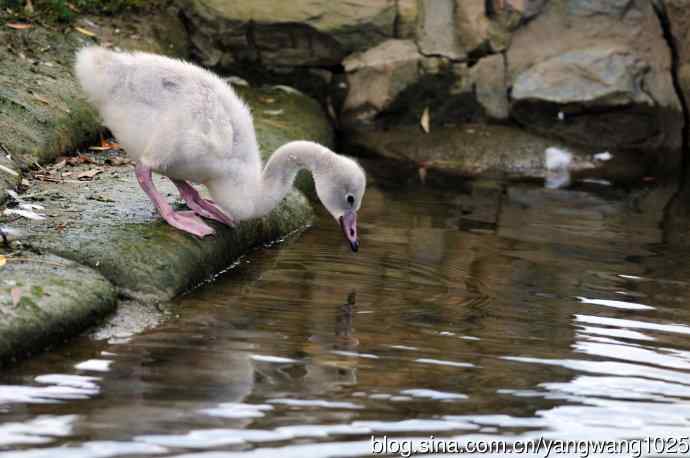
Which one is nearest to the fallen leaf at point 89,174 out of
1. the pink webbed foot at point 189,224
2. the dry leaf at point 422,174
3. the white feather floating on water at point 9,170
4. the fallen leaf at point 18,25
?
the white feather floating on water at point 9,170

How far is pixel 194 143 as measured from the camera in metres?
5.81

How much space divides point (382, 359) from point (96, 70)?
2267 mm

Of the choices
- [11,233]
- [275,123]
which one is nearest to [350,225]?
[11,233]

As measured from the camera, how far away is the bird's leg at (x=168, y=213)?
595 centimetres

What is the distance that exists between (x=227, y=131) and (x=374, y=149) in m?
5.19

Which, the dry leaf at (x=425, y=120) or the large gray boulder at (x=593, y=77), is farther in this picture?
the dry leaf at (x=425, y=120)

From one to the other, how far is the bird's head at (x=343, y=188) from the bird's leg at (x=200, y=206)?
2.02 feet

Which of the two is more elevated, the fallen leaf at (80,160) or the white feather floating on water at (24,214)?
the fallen leaf at (80,160)

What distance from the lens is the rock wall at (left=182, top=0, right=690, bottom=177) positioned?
11.1m

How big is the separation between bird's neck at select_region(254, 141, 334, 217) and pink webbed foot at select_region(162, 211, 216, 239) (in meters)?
0.32

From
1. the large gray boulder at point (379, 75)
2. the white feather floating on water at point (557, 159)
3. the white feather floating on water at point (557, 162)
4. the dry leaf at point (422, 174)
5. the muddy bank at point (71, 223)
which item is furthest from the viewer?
the large gray boulder at point (379, 75)

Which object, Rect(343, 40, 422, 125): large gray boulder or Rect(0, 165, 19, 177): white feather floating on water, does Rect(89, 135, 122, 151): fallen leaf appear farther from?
Rect(343, 40, 422, 125): large gray boulder

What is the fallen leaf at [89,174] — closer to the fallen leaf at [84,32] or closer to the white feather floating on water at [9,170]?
the white feather floating on water at [9,170]

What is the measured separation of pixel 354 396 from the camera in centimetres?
444
